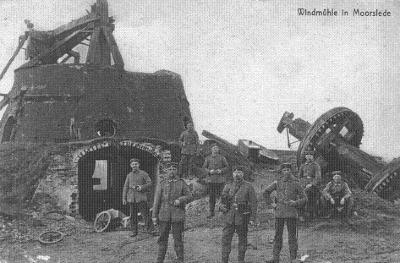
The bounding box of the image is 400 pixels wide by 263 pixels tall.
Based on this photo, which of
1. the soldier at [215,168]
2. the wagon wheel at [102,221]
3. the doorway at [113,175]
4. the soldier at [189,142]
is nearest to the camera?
the soldier at [215,168]

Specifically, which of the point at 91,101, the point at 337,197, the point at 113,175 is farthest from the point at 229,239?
the point at 113,175

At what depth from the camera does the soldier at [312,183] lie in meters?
9.68

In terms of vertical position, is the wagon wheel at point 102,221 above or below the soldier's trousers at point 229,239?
below

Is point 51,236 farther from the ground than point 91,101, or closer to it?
closer to it

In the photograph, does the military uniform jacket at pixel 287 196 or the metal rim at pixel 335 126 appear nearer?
the military uniform jacket at pixel 287 196

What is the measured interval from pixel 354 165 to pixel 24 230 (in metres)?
8.19

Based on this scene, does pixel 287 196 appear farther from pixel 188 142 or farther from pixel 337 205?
pixel 188 142

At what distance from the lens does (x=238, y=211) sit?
7148mm

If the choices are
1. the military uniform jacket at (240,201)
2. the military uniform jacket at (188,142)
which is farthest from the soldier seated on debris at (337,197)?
the military uniform jacket at (188,142)

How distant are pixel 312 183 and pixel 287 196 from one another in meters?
2.46

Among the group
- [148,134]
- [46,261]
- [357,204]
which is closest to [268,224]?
[357,204]

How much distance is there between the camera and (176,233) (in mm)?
7418

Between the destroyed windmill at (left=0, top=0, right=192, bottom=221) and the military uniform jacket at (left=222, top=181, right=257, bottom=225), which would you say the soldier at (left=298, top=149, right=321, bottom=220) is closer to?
the military uniform jacket at (left=222, top=181, right=257, bottom=225)

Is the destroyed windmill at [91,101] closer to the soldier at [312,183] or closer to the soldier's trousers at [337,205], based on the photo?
the soldier at [312,183]
